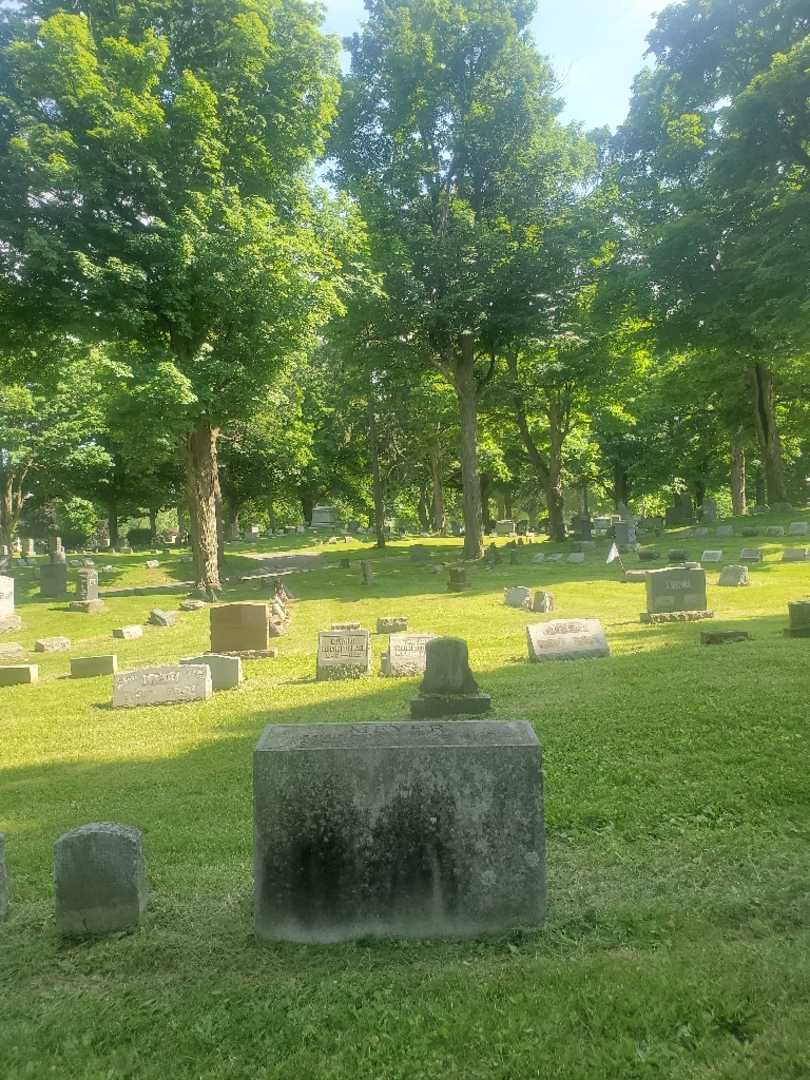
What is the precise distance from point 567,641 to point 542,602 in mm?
6526

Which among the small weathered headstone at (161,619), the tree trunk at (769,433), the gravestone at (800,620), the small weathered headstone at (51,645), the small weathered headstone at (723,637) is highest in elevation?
the tree trunk at (769,433)

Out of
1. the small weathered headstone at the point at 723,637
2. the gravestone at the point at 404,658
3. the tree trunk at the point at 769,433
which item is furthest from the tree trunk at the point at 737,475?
the gravestone at the point at 404,658

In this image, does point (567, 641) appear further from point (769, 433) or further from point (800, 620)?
point (769, 433)

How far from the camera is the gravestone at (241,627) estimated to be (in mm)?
14922

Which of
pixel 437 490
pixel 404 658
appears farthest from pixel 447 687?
pixel 437 490

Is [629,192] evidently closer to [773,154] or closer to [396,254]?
[773,154]

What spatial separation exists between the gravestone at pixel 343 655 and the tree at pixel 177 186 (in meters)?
9.37

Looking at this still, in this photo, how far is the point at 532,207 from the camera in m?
28.7

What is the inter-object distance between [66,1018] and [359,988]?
1415 millimetres

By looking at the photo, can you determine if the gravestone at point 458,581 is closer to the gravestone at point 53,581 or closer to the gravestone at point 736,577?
the gravestone at point 736,577

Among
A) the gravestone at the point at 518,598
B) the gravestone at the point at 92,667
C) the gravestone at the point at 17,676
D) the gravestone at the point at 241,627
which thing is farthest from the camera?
the gravestone at the point at 518,598

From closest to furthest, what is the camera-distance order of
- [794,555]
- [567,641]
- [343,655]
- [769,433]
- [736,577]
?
[567,641], [343,655], [736,577], [794,555], [769,433]

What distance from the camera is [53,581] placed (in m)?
26.5

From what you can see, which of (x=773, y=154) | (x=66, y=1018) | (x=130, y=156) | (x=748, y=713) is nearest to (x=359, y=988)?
(x=66, y=1018)
